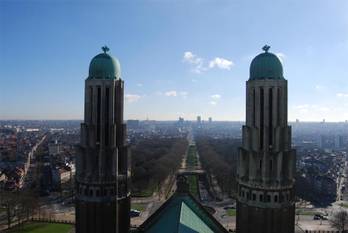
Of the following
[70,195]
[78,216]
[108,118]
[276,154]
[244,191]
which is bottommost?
[70,195]

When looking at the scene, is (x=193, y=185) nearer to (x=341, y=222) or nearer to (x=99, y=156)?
(x=341, y=222)

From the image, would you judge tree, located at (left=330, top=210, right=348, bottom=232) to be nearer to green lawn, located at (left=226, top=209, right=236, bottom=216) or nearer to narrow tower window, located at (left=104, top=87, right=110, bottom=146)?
green lawn, located at (left=226, top=209, right=236, bottom=216)

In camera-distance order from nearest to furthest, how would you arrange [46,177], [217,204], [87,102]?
[87,102]
[217,204]
[46,177]

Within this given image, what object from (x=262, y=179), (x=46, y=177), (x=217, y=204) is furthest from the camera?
(x=46, y=177)

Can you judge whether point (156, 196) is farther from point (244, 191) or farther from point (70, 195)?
point (244, 191)

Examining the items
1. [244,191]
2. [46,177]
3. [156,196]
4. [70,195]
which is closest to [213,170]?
[156,196]

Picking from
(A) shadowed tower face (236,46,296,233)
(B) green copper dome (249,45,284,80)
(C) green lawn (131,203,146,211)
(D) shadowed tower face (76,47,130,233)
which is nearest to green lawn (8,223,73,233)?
(C) green lawn (131,203,146,211)

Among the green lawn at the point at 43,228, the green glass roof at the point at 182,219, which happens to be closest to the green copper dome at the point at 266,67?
the green glass roof at the point at 182,219
